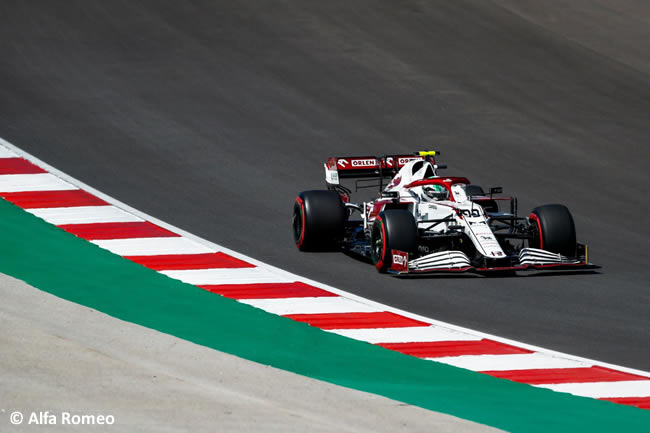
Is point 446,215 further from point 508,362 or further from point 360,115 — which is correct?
point 360,115

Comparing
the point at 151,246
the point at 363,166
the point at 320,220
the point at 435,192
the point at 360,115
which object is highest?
the point at 360,115

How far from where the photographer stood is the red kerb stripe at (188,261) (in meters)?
11.7

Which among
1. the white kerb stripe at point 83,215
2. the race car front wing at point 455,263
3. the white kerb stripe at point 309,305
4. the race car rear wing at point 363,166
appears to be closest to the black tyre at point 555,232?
the race car front wing at point 455,263

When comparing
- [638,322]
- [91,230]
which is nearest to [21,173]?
[91,230]

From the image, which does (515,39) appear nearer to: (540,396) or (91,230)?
(91,230)

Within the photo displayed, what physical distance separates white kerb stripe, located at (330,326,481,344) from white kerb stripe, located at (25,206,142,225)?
500cm

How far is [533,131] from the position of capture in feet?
65.4

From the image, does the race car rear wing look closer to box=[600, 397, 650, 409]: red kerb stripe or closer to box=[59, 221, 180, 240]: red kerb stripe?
box=[59, 221, 180, 240]: red kerb stripe

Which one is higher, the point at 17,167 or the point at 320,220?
the point at 17,167

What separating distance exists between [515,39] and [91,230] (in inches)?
571

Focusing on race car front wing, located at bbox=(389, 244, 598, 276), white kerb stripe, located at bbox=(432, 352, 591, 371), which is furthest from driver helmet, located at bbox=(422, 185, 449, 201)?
white kerb stripe, located at bbox=(432, 352, 591, 371)

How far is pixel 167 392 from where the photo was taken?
6582mm

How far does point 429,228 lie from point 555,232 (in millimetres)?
1415

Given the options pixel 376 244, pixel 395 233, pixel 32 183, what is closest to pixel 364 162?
pixel 376 244
